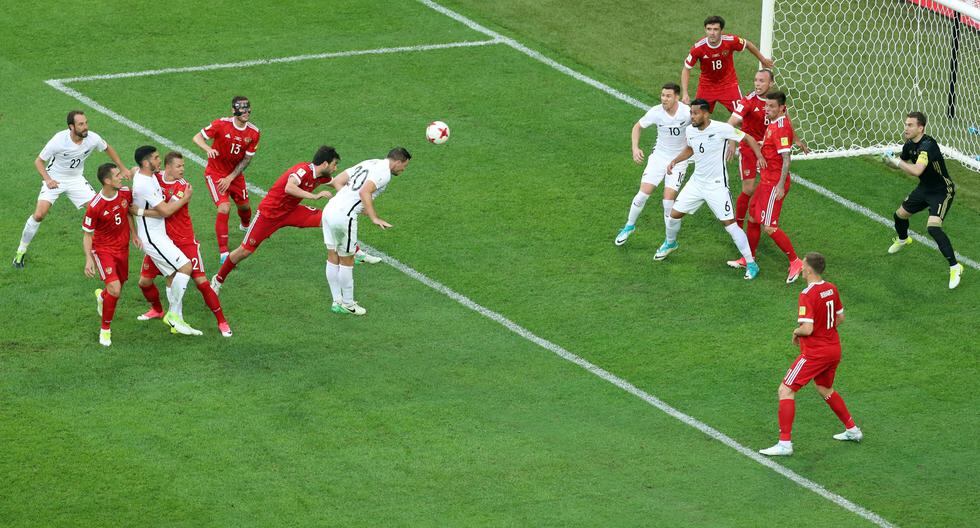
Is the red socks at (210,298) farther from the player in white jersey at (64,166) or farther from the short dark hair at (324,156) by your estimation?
the player in white jersey at (64,166)

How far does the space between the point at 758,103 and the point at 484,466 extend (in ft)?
23.1

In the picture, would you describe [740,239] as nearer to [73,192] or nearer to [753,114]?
[753,114]

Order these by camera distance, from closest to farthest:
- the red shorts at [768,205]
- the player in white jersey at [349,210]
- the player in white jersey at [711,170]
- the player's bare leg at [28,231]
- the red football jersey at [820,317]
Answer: the red football jersey at [820,317], the player in white jersey at [349,210], the player in white jersey at [711,170], the player's bare leg at [28,231], the red shorts at [768,205]

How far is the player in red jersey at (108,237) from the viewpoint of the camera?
616 inches

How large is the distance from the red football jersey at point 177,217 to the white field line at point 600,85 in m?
8.89

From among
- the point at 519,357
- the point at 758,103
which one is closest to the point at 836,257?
the point at 758,103

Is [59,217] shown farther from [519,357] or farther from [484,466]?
[484,466]

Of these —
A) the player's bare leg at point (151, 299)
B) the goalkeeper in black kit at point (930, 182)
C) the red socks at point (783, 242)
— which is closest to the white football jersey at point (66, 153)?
the player's bare leg at point (151, 299)

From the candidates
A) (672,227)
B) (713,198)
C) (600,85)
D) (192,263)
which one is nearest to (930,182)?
(713,198)

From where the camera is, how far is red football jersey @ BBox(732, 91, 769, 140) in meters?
18.8

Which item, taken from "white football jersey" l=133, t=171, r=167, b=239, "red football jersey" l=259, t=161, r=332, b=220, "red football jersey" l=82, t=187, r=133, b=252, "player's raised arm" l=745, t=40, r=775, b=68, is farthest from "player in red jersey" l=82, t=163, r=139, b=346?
"player's raised arm" l=745, t=40, r=775, b=68

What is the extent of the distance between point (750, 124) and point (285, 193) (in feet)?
19.5

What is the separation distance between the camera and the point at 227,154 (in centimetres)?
1805

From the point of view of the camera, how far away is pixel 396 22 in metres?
26.0
